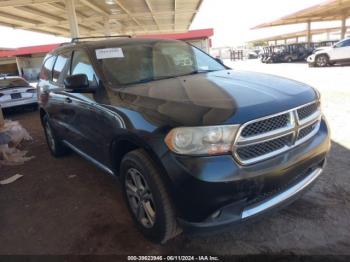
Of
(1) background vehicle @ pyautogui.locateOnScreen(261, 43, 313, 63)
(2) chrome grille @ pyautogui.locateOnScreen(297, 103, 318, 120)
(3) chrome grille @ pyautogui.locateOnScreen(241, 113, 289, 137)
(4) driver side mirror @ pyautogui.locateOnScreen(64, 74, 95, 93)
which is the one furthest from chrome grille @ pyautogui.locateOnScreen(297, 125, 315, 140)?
(1) background vehicle @ pyautogui.locateOnScreen(261, 43, 313, 63)

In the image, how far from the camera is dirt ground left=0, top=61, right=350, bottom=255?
2.81m

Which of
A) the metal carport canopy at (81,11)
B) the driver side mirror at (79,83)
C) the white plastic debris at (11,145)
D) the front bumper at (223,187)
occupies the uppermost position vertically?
the metal carport canopy at (81,11)

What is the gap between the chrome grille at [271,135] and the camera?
232 cm

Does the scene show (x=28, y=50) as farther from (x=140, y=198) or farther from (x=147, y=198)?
(x=147, y=198)

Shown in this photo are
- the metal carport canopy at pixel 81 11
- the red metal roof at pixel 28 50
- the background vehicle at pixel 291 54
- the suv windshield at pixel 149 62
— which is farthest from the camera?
the red metal roof at pixel 28 50

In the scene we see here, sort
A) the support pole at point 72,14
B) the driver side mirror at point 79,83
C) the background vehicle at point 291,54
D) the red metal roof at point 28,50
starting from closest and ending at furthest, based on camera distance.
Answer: the driver side mirror at point 79,83
the support pole at point 72,14
the background vehicle at point 291,54
the red metal roof at point 28,50

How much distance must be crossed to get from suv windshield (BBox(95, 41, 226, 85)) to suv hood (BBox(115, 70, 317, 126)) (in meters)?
0.28

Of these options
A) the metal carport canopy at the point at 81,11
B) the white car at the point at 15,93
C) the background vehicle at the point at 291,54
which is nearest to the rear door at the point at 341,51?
the metal carport canopy at the point at 81,11

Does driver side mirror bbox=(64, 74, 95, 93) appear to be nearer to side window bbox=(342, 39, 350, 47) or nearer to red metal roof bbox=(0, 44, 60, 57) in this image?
side window bbox=(342, 39, 350, 47)

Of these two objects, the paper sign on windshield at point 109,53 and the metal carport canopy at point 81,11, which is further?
the metal carport canopy at point 81,11

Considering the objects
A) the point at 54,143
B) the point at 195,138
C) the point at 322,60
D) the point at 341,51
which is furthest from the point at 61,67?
the point at 322,60

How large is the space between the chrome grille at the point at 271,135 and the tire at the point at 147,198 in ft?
2.22

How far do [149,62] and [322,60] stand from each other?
60.1 feet

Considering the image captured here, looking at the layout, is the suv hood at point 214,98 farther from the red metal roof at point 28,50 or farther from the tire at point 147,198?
the red metal roof at point 28,50
